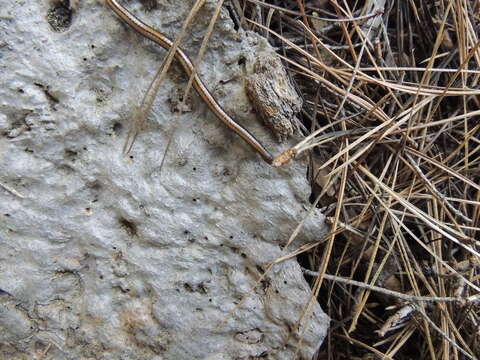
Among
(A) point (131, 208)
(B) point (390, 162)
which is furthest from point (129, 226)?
(B) point (390, 162)

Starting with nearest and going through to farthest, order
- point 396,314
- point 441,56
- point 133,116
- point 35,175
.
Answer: point 35,175 < point 133,116 < point 396,314 < point 441,56

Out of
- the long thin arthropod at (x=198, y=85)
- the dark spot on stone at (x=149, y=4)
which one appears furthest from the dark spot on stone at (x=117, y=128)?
the dark spot on stone at (x=149, y=4)

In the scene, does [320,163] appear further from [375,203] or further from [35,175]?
[35,175]

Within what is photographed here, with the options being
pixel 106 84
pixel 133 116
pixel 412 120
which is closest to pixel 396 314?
pixel 412 120

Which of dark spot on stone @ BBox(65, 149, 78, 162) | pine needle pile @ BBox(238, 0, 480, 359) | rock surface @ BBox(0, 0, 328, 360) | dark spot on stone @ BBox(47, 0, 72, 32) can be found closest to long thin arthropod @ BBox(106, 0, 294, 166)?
rock surface @ BBox(0, 0, 328, 360)

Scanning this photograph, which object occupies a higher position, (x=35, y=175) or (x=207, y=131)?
(x=207, y=131)

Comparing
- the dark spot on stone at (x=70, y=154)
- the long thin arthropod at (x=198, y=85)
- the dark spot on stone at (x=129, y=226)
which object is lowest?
the dark spot on stone at (x=129, y=226)

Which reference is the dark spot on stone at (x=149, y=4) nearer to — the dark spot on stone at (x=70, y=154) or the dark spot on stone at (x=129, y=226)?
the dark spot on stone at (x=70, y=154)
